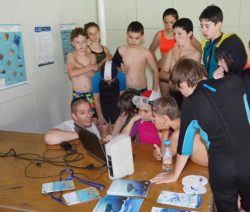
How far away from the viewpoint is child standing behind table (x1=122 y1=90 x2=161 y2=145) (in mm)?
2281

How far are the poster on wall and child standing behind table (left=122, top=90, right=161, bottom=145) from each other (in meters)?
1.16

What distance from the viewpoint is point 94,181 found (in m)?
1.59

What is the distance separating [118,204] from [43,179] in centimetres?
51

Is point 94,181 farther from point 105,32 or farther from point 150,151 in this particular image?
point 105,32

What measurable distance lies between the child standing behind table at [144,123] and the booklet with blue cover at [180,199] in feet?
2.73

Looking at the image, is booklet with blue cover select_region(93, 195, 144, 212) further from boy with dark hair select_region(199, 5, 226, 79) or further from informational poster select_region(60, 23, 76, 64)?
informational poster select_region(60, 23, 76, 64)

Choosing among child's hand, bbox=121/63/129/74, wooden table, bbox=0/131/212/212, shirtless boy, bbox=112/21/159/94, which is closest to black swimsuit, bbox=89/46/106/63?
shirtless boy, bbox=112/21/159/94

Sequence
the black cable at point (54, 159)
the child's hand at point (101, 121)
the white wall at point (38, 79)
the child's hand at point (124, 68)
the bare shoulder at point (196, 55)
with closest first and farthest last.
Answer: the black cable at point (54, 159)
the white wall at point (38, 79)
the bare shoulder at point (196, 55)
the child's hand at point (101, 121)
the child's hand at point (124, 68)

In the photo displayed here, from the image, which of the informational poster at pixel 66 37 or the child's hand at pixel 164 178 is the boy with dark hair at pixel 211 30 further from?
the informational poster at pixel 66 37

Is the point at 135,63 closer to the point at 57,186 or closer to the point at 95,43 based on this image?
the point at 95,43

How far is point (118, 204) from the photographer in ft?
4.45

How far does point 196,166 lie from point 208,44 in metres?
1.27

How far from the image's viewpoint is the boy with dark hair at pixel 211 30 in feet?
7.76

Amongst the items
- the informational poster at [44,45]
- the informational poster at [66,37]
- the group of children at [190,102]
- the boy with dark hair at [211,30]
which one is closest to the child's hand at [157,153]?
the group of children at [190,102]
